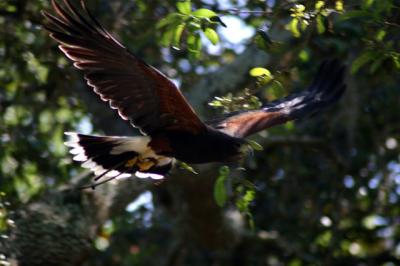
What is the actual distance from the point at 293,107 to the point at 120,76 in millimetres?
1249

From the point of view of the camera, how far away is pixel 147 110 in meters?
4.14

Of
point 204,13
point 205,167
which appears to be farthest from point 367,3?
point 205,167

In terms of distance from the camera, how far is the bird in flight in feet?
12.5

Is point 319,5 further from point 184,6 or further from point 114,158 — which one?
point 114,158

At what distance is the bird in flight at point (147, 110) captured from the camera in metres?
3.81

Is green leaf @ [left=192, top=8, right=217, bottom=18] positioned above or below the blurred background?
above

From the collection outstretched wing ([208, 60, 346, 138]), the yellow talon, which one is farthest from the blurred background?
the yellow talon

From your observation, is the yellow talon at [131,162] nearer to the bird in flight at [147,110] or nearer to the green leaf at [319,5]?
the bird in flight at [147,110]

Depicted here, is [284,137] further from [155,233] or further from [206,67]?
[155,233]

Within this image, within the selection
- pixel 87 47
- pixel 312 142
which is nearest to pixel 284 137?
pixel 312 142

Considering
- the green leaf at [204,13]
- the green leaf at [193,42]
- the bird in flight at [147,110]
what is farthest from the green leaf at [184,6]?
the bird in flight at [147,110]

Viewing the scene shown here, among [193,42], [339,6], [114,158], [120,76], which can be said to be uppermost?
[339,6]

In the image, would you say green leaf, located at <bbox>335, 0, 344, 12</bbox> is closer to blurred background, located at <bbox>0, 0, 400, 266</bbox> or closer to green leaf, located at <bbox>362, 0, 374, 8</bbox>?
green leaf, located at <bbox>362, 0, 374, 8</bbox>

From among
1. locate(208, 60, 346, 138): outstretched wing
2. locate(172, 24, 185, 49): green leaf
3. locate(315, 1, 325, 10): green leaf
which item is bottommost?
locate(208, 60, 346, 138): outstretched wing
